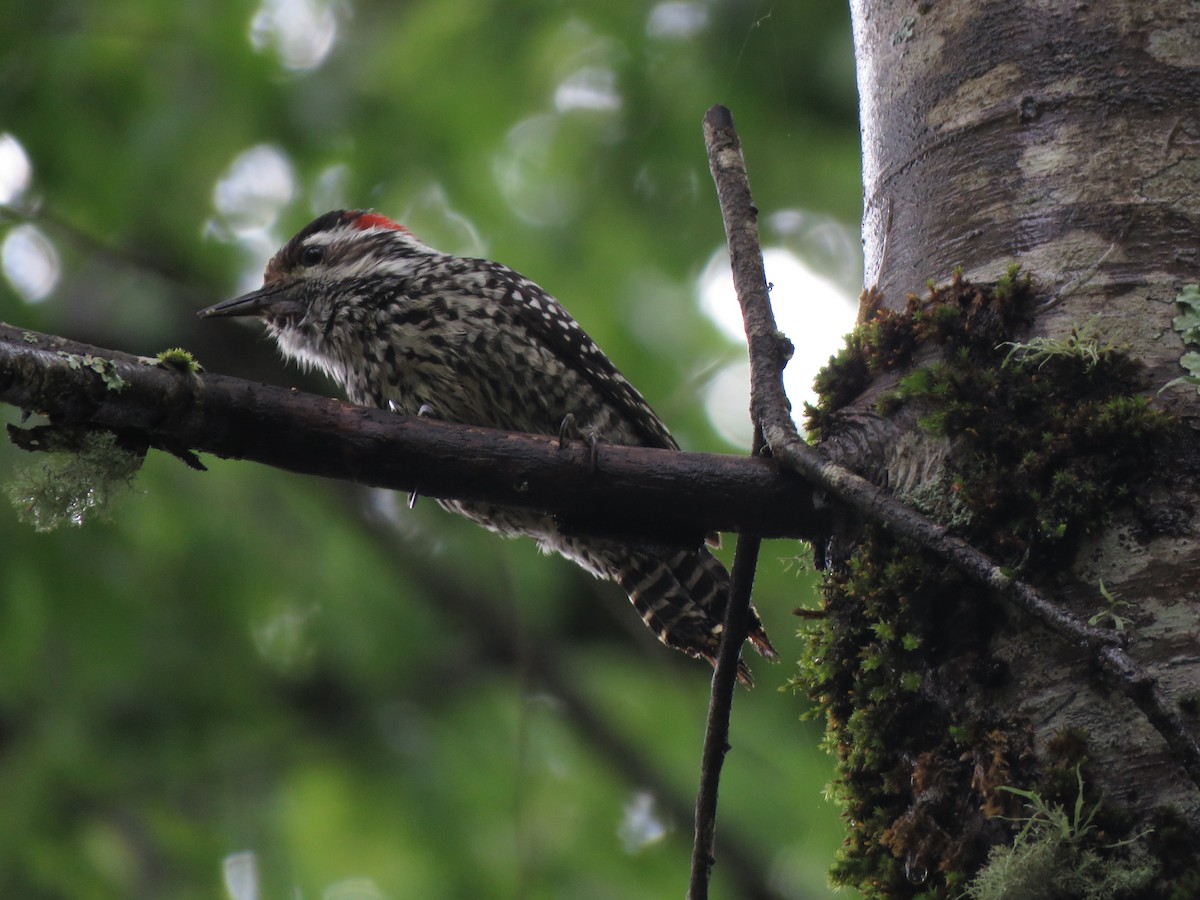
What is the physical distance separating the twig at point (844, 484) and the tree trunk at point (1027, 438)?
0.13 metres

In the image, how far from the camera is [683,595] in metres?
3.72

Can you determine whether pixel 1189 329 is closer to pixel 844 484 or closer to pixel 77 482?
pixel 844 484

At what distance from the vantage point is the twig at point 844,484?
4.62 feet

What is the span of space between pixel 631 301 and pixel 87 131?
75.2 inches

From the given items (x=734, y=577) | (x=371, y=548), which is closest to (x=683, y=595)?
(x=371, y=548)

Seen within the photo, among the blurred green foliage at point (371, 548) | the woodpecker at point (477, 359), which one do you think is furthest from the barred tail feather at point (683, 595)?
the blurred green foliage at point (371, 548)

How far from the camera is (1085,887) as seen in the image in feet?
4.97

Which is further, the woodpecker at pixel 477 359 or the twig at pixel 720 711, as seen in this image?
the woodpecker at pixel 477 359

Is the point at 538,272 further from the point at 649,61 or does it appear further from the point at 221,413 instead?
the point at 221,413

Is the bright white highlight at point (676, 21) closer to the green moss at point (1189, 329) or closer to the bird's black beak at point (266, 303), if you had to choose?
the bird's black beak at point (266, 303)

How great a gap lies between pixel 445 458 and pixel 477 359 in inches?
54.3

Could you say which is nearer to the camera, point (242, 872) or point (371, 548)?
point (242, 872)

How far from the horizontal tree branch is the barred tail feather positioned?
5.25 ft

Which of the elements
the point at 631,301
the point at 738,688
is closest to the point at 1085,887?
the point at 738,688
